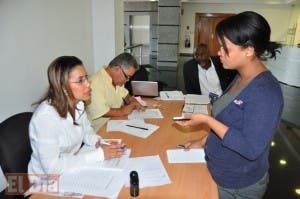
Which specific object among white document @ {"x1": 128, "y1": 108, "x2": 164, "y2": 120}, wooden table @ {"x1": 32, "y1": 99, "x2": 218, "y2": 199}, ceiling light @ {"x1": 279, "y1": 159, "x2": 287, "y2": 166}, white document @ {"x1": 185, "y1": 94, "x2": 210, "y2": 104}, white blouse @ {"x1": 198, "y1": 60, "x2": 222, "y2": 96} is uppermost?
white blouse @ {"x1": 198, "y1": 60, "x2": 222, "y2": 96}

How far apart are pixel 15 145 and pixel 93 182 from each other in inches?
18.4

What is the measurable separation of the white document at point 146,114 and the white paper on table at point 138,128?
0.36ft

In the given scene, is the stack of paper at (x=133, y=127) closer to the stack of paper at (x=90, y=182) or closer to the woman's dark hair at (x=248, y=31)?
the stack of paper at (x=90, y=182)

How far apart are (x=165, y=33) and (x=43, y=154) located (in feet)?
27.7

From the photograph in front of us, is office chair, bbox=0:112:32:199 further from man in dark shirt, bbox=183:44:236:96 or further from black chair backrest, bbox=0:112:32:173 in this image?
man in dark shirt, bbox=183:44:236:96

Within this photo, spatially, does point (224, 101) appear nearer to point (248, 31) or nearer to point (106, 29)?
point (248, 31)

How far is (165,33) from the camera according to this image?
917 centimetres

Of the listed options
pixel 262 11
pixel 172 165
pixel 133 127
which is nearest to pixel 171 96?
pixel 133 127

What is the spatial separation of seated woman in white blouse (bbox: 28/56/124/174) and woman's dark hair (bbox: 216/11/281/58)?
2.65 feet

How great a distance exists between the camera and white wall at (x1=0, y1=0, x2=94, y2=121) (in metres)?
1.73

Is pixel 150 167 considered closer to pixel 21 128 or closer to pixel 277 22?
pixel 21 128

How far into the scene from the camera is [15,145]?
129cm

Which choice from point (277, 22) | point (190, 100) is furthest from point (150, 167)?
point (277, 22)

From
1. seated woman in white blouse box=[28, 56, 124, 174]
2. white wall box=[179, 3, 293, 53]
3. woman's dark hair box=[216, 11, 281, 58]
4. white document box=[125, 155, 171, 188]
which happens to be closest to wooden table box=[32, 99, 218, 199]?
white document box=[125, 155, 171, 188]
